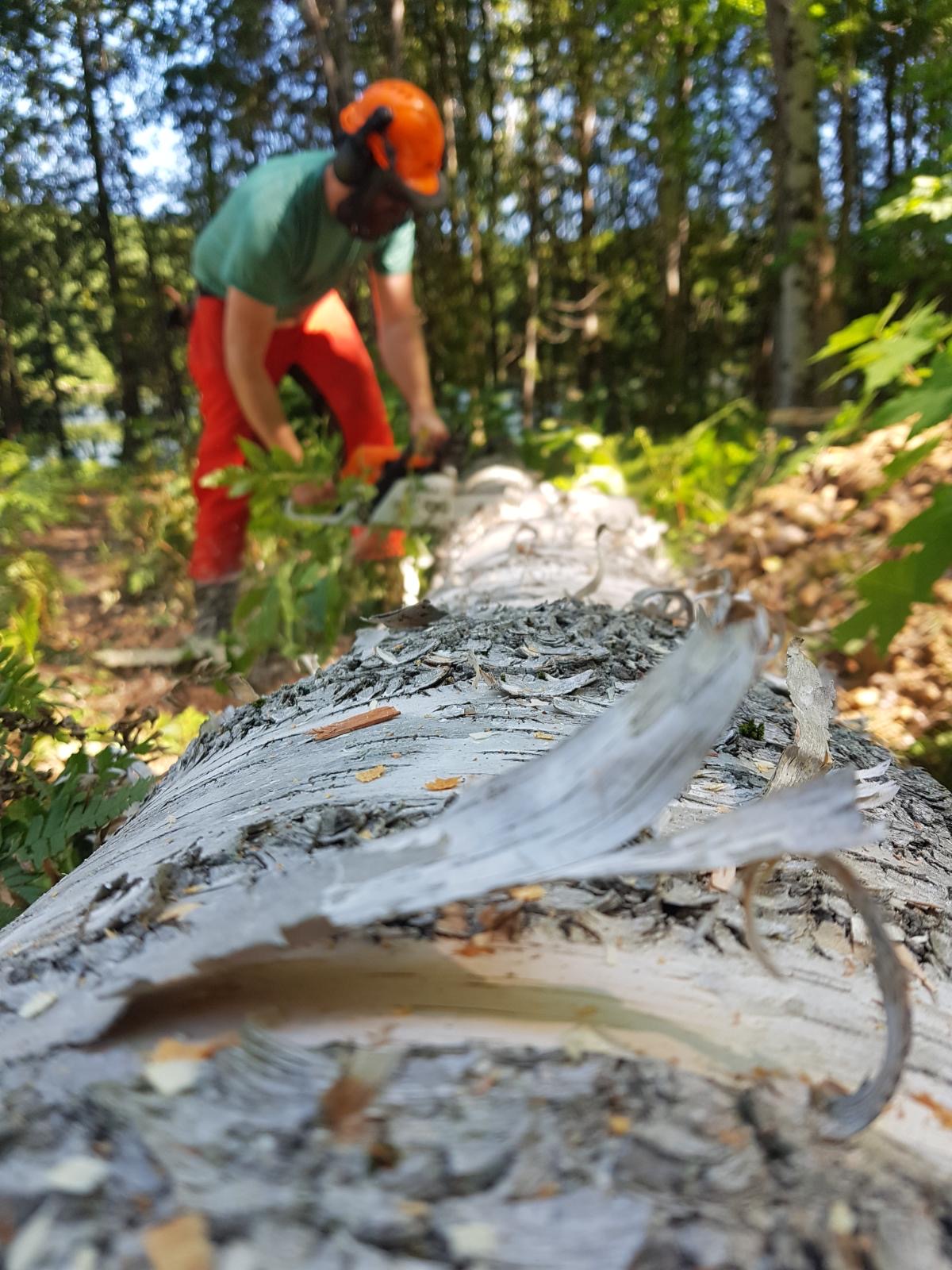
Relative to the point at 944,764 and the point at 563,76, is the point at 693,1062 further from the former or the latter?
the point at 563,76

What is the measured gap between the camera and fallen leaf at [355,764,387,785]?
0.84 m

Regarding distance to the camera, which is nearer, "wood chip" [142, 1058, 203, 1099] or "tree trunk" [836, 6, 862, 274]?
"wood chip" [142, 1058, 203, 1099]

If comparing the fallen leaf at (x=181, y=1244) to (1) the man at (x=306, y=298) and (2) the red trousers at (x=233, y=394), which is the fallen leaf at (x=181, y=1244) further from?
(2) the red trousers at (x=233, y=394)

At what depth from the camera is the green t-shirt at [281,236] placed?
350cm

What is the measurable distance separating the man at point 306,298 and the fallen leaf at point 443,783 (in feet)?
8.93

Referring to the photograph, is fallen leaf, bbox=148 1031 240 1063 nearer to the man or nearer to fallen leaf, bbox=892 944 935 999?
fallen leaf, bbox=892 944 935 999

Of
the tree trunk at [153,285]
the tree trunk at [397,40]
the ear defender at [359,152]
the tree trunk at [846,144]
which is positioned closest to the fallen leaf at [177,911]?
the ear defender at [359,152]

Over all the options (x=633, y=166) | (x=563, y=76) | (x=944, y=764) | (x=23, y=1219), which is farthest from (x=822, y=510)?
(x=633, y=166)

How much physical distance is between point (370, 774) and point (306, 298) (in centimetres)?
369

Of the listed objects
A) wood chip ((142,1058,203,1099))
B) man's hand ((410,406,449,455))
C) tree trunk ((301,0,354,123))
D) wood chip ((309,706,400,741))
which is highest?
tree trunk ((301,0,354,123))

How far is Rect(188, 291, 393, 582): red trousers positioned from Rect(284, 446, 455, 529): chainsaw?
73cm

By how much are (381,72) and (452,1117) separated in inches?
376

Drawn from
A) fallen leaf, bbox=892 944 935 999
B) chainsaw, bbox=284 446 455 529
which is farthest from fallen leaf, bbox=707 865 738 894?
chainsaw, bbox=284 446 455 529

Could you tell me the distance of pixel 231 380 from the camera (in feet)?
12.1
